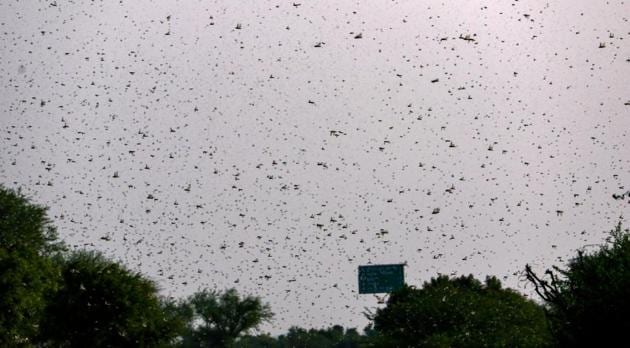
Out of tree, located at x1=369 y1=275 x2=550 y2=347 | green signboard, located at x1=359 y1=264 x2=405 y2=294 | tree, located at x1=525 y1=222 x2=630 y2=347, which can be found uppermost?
green signboard, located at x1=359 y1=264 x2=405 y2=294

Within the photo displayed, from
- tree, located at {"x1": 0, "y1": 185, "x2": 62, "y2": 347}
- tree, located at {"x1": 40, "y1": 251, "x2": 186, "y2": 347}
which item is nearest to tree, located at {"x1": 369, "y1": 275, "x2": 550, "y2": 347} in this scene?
tree, located at {"x1": 40, "y1": 251, "x2": 186, "y2": 347}

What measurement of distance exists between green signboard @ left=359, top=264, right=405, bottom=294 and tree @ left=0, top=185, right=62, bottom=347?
45.3 m

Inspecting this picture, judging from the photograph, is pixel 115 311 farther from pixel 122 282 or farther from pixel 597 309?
pixel 597 309

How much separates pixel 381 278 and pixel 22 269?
2224 inches

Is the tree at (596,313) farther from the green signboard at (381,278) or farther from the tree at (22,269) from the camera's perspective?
the green signboard at (381,278)

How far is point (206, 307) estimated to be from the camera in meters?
174

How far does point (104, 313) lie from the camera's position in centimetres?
7819

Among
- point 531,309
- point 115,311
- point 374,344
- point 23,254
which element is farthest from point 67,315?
point 531,309

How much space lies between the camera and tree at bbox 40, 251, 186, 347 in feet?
254

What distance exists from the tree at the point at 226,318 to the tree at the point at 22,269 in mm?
89031

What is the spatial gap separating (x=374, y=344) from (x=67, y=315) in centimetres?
2435

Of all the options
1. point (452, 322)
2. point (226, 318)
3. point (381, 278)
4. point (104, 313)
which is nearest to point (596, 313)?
point (452, 322)

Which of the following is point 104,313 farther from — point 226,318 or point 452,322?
point 226,318

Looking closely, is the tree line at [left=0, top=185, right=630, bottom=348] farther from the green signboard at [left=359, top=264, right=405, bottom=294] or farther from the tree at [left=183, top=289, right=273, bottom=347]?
the tree at [left=183, top=289, right=273, bottom=347]
